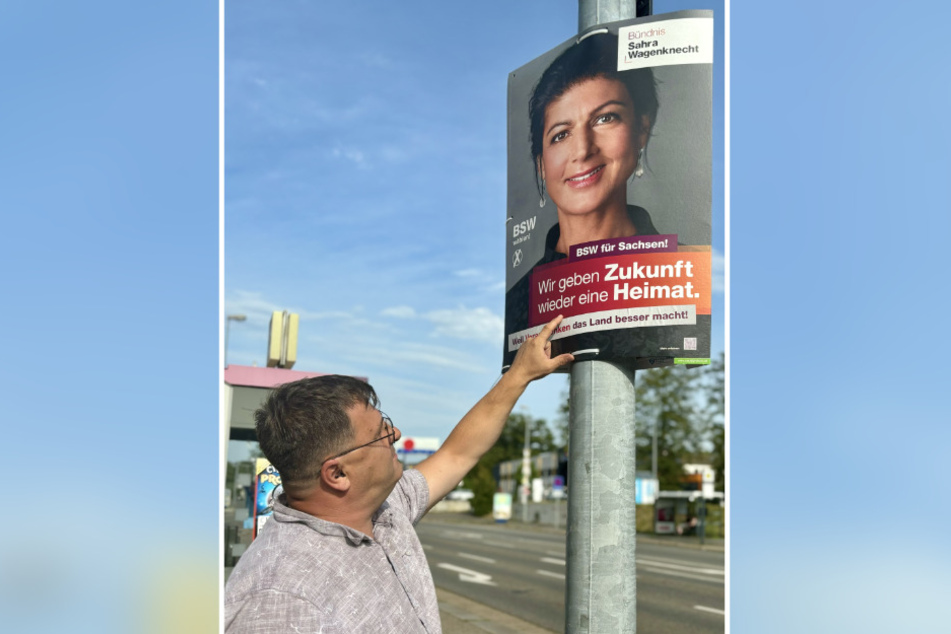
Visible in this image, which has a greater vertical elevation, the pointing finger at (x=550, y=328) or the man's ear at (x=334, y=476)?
the pointing finger at (x=550, y=328)

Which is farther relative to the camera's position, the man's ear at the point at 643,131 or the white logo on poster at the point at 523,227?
the white logo on poster at the point at 523,227

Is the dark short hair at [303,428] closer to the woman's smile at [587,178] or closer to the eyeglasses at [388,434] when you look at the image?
the eyeglasses at [388,434]

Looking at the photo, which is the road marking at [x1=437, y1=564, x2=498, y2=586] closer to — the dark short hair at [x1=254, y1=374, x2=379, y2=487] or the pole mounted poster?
the pole mounted poster

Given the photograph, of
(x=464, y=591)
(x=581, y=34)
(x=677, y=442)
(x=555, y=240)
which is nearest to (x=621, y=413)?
(x=555, y=240)

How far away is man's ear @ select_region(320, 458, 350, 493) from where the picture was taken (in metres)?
2.14

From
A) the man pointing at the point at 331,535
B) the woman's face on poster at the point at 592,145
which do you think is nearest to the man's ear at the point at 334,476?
the man pointing at the point at 331,535

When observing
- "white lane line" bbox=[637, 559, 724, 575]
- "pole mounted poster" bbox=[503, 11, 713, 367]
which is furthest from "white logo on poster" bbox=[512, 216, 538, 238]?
"white lane line" bbox=[637, 559, 724, 575]

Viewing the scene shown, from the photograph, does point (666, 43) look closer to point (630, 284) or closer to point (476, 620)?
point (630, 284)

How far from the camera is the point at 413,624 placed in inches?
82.5

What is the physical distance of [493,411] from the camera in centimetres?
286

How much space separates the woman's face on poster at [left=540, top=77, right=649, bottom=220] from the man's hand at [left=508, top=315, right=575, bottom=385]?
1.31 feet

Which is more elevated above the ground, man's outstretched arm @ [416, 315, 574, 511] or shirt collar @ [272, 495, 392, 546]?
man's outstretched arm @ [416, 315, 574, 511]

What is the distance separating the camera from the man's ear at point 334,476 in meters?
2.14

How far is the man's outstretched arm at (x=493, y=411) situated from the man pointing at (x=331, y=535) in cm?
47
